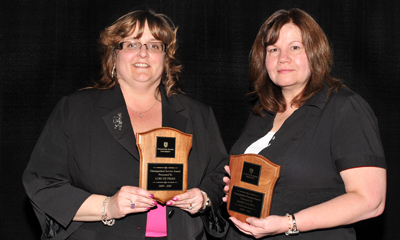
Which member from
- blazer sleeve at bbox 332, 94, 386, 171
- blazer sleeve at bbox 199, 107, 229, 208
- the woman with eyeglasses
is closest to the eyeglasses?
the woman with eyeglasses

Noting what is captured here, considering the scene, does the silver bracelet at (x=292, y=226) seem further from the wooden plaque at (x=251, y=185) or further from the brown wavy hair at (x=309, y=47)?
the brown wavy hair at (x=309, y=47)

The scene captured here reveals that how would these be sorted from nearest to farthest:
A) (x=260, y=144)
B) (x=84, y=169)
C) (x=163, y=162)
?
(x=163, y=162)
(x=84, y=169)
(x=260, y=144)

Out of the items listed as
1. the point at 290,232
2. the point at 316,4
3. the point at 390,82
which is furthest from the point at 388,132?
the point at 290,232

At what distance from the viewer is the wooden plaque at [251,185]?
1.78 metres

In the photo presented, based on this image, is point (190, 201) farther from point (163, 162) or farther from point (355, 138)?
point (355, 138)

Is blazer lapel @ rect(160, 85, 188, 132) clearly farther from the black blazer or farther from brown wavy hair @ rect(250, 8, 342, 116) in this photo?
brown wavy hair @ rect(250, 8, 342, 116)

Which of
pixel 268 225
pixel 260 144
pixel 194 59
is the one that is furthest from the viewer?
pixel 194 59

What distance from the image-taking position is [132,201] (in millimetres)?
1788

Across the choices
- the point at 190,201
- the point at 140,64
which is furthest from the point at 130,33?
the point at 190,201

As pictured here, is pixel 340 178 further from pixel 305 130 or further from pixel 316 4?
pixel 316 4

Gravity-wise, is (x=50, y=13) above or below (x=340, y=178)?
above

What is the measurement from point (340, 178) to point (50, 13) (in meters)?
2.62

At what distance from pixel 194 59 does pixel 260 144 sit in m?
1.30

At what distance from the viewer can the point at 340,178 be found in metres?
1.86
